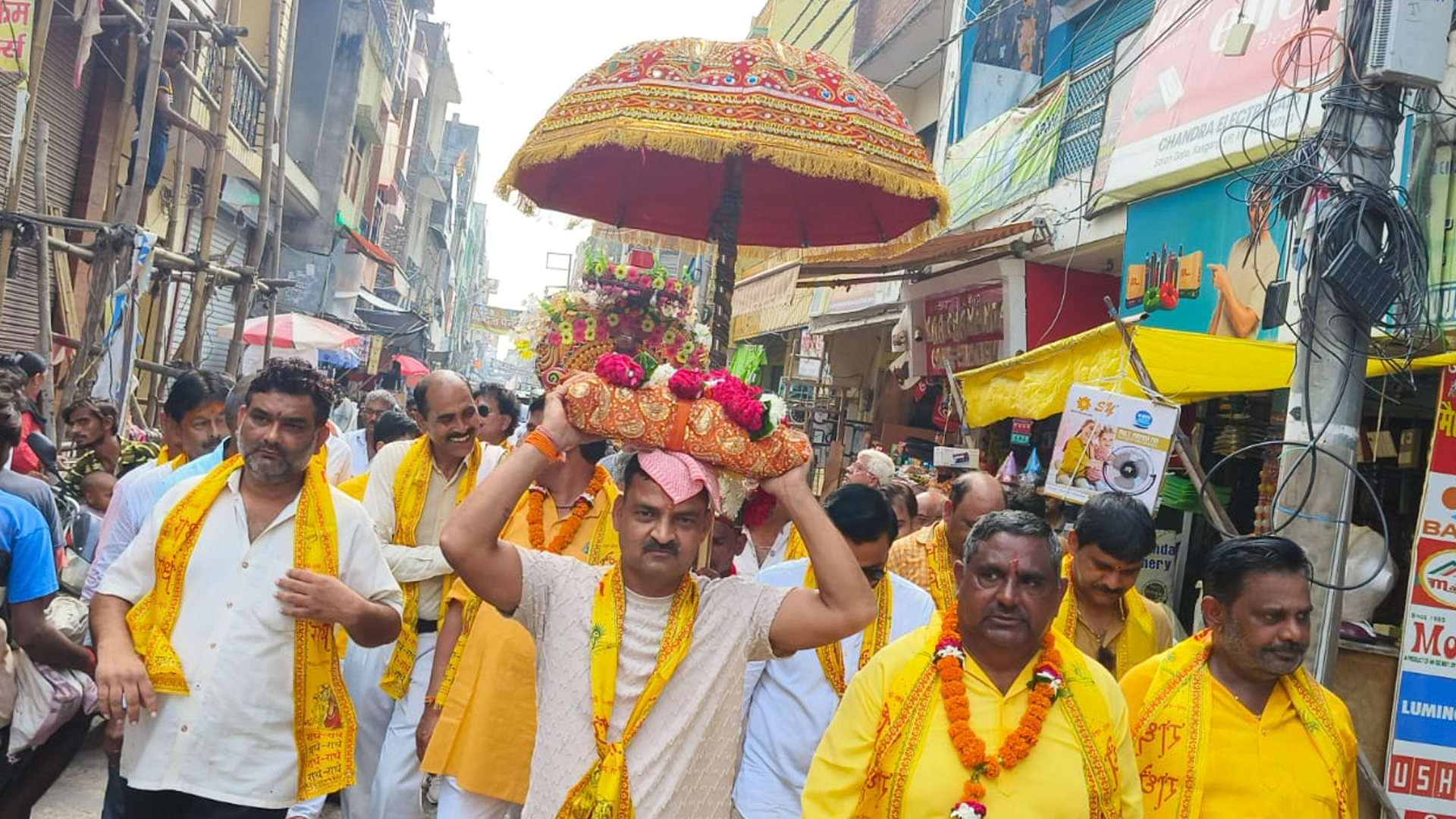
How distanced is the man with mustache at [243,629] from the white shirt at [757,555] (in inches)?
69.4

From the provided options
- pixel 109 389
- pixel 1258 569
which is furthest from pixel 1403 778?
pixel 109 389

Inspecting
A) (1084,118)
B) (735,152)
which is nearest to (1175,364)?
(735,152)

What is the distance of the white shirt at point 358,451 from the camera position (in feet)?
25.5

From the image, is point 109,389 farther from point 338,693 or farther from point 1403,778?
point 1403,778

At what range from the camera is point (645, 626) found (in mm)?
2996

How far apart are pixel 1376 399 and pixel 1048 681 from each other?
5.47 m

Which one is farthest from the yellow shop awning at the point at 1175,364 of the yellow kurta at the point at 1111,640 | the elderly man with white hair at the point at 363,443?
the elderly man with white hair at the point at 363,443

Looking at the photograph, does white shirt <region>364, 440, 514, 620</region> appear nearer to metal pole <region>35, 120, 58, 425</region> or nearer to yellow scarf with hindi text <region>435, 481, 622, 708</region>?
yellow scarf with hindi text <region>435, 481, 622, 708</region>

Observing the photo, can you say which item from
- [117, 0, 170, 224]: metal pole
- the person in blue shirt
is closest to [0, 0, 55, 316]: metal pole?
[117, 0, 170, 224]: metal pole

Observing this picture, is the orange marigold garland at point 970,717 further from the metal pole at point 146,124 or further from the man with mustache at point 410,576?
the metal pole at point 146,124

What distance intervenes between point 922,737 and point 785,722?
1.06 metres

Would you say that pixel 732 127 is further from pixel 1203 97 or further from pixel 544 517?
pixel 1203 97

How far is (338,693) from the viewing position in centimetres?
354

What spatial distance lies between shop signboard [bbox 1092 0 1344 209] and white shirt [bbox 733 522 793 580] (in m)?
4.47
